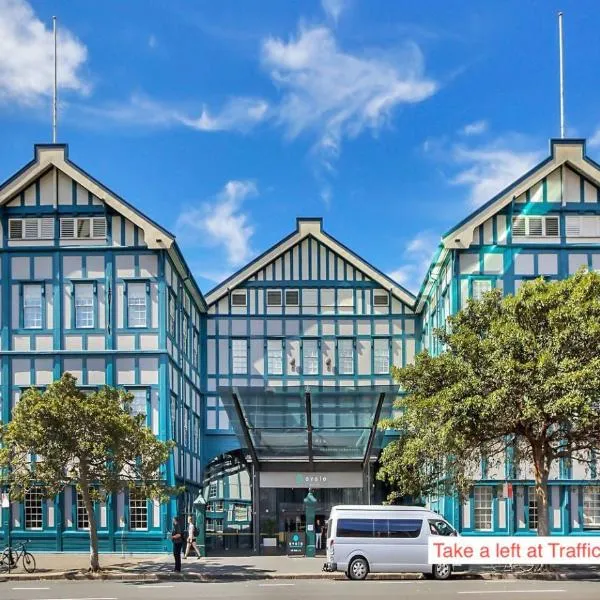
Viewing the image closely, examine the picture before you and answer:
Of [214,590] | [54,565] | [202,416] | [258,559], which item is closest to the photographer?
[214,590]

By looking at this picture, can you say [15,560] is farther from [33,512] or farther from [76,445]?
[33,512]

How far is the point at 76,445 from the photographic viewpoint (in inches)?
1265

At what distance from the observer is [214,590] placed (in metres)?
27.6

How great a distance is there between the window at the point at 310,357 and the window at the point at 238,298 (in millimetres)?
3944

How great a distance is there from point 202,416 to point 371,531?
2588 cm

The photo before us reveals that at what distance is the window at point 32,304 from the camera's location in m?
43.2

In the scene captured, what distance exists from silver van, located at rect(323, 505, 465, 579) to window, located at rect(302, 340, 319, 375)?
25.1 metres

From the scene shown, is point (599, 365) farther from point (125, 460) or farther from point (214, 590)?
point (125, 460)

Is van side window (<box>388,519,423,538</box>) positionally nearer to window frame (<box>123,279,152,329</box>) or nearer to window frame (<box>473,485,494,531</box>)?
window frame (<box>473,485,494,531</box>)

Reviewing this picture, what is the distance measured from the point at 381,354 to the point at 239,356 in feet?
25.2

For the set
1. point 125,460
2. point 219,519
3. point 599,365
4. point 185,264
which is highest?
point 185,264

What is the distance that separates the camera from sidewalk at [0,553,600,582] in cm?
3139

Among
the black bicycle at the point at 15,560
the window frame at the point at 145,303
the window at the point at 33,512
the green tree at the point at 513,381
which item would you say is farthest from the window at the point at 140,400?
the green tree at the point at 513,381

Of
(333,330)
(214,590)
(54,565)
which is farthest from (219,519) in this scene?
(214,590)
